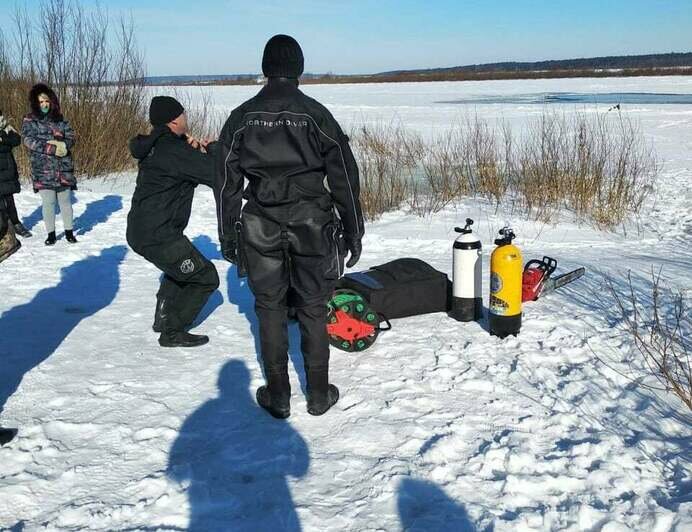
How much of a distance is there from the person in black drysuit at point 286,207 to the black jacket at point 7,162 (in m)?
4.77

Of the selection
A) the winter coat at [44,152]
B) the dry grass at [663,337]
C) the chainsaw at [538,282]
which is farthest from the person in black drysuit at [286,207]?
the winter coat at [44,152]

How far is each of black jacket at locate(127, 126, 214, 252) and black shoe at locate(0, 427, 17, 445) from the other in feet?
4.64

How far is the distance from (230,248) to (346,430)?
1102 mm

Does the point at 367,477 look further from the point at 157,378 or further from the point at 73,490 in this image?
the point at 157,378

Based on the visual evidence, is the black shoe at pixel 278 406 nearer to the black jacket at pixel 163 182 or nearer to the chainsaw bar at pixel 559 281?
the black jacket at pixel 163 182

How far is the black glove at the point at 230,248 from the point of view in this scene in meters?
3.33

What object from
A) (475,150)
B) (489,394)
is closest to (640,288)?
(489,394)

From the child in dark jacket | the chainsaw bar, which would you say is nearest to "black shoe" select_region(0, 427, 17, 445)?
the chainsaw bar

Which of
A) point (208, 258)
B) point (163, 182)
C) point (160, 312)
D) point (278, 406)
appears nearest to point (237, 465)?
point (278, 406)

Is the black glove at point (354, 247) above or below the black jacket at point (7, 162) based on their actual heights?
below

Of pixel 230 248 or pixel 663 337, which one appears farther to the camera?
pixel 663 337

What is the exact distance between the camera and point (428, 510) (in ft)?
8.67

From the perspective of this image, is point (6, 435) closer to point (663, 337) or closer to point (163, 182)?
point (163, 182)

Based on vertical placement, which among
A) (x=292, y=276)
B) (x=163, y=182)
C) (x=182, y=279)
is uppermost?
(x=163, y=182)
